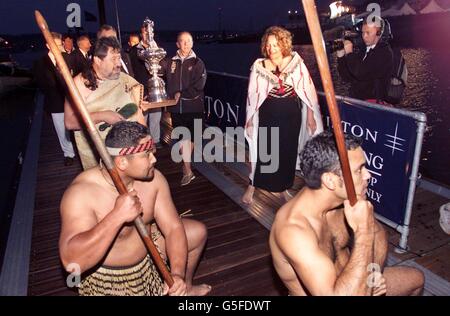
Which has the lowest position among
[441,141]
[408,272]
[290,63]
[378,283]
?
[441,141]

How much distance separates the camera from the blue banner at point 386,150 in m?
3.70

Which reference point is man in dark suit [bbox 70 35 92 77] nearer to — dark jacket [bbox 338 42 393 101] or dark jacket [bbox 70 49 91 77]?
dark jacket [bbox 70 49 91 77]

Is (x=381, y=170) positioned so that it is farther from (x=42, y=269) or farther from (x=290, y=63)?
(x=42, y=269)

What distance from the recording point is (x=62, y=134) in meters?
6.91

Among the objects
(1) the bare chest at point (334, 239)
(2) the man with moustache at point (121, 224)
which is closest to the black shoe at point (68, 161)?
(2) the man with moustache at point (121, 224)

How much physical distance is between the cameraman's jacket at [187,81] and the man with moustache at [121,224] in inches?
112

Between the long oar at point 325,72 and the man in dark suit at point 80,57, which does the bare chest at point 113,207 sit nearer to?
the long oar at point 325,72

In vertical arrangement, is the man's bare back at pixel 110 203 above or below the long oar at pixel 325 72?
below

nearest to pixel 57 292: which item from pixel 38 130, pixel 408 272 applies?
pixel 408 272

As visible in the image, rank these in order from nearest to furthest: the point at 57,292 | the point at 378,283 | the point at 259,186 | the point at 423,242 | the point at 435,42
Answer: the point at 378,283 → the point at 57,292 → the point at 423,242 → the point at 259,186 → the point at 435,42

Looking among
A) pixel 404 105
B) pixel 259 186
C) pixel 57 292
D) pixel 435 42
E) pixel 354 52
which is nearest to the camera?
pixel 57 292

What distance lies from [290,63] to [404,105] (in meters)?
21.0
